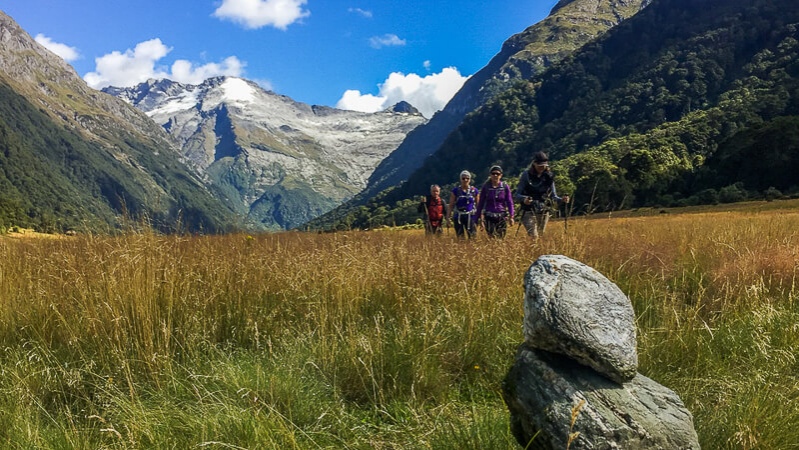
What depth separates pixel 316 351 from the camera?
12.0 feet

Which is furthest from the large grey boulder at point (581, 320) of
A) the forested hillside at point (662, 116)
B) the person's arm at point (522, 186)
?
the person's arm at point (522, 186)

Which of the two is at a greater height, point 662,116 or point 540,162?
point 662,116

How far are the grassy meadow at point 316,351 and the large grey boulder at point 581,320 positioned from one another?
0.68 metres

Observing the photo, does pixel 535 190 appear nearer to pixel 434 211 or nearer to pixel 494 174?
pixel 494 174

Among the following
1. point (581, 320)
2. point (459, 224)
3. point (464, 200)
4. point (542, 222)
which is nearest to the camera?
point (581, 320)

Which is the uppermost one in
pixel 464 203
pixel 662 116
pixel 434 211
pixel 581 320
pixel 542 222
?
pixel 662 116

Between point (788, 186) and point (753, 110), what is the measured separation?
112 feet

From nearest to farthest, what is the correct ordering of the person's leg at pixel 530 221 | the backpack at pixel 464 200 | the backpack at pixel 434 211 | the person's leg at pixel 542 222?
the person's leg at pixel 542 222 < the person's leg at pixel 530 221 < the backpack at pixel 464 200 < the backpack at pixel 434 211

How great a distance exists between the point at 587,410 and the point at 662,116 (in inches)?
5529

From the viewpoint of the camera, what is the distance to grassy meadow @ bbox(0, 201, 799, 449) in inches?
106

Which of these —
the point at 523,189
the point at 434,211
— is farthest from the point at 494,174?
the point at 434,211

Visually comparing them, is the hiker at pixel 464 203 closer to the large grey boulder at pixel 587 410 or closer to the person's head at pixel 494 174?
the person's head at pixel 494 174

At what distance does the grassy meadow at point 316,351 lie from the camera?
2695mm

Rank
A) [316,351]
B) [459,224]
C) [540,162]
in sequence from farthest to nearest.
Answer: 1. [459,224]
2. [540,162]
3. [316,351]
